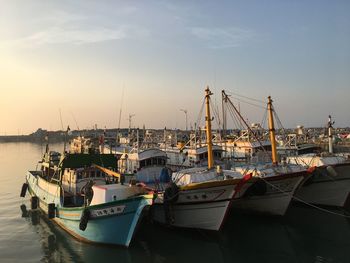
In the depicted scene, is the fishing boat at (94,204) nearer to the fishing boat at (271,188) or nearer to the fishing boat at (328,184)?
the fishing boat at (271,188)

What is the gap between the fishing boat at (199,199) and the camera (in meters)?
17.9

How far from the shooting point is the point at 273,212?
2208 cm

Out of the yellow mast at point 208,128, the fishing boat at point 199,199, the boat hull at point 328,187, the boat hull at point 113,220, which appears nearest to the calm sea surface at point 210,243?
the boat hull at point 113,220

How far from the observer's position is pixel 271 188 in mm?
21469

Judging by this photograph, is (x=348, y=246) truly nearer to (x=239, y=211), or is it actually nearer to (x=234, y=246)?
(x=234, y=246)

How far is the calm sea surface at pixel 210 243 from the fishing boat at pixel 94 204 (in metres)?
0.77

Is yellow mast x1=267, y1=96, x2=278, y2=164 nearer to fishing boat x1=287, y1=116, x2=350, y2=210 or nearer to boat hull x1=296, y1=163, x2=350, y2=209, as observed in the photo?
fishing boat x1=287, y1=116, x2=350, y2=210

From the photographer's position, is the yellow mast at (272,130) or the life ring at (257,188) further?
the yellow mast at (272,130)

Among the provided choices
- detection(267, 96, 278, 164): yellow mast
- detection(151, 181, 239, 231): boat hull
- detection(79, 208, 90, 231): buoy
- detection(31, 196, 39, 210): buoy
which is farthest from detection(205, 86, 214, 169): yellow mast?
detection(31, 196, 39, 210): buoy

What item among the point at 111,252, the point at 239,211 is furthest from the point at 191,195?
the point at 239,211

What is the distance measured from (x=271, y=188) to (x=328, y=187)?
561 cm

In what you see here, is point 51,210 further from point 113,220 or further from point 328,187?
point 328,187

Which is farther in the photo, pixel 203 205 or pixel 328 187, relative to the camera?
pixel 328 187

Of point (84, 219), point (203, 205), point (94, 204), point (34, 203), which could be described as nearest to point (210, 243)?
point (203, 205)
